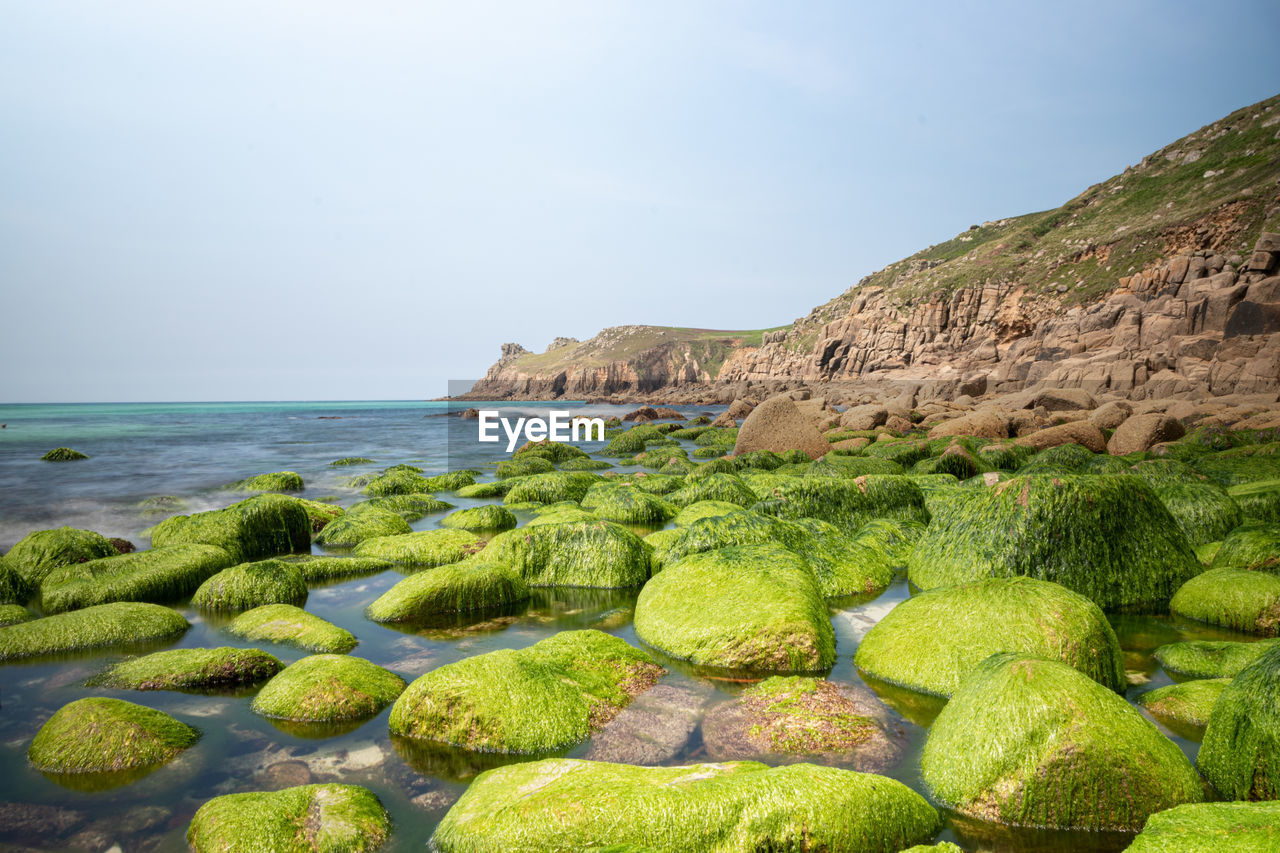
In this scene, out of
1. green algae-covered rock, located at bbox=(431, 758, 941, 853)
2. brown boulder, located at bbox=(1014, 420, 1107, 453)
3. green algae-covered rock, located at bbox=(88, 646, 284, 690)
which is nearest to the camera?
green algae-covered rock, located at bbox=(431, 758, 941, 853)

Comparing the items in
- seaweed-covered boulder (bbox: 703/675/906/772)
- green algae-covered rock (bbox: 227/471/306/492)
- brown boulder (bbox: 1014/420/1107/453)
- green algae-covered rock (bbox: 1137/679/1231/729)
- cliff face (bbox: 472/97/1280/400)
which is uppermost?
cliff face (bbox: 472/97/1280/400)

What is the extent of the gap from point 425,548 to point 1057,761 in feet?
26.1

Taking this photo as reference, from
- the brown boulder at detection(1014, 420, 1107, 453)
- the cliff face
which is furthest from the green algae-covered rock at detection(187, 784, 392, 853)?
the cliff face

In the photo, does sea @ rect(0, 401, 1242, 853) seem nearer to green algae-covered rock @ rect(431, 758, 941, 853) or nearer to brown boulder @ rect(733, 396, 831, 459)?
green algae-covered rock @ rect(431, 758, 941, 853)

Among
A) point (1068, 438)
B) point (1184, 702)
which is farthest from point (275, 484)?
point (1068, 438)

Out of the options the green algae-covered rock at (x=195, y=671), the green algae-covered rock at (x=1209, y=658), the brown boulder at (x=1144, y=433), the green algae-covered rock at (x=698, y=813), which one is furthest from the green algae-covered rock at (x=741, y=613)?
the brown boulder at (x=1144, y=433)

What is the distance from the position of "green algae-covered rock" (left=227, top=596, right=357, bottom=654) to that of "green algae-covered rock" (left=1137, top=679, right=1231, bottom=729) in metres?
6.52

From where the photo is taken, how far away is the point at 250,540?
947cm

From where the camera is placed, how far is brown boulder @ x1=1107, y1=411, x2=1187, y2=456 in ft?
53.9

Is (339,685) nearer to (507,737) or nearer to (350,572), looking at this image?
(507,737)

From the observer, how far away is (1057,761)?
3348 mm

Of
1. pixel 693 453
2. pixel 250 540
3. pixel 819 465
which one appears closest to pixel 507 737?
pixel 250 540

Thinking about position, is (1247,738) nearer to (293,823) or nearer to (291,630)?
(293,823)

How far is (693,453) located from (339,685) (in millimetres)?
20304
